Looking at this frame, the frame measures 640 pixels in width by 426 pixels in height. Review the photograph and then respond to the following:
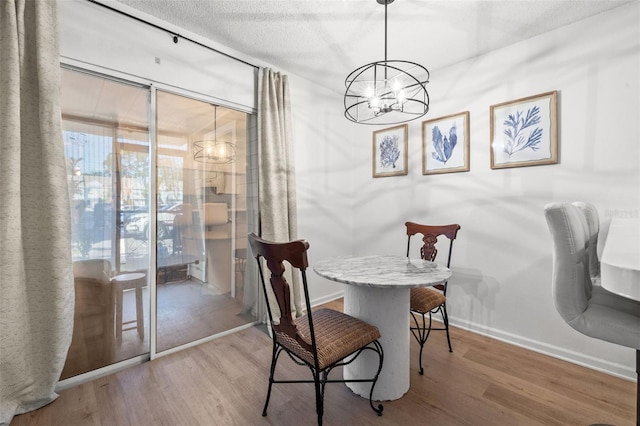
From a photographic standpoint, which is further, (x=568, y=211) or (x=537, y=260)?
(x=537, y=260)

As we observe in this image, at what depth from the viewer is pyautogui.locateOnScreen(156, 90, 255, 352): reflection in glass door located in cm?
223

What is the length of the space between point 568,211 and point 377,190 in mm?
2319

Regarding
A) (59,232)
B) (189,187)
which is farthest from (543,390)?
(59,232)

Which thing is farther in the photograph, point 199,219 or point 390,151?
point 390,151

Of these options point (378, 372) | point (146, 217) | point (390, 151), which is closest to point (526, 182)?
Result: point (390, 151)

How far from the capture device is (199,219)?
241 centimetres

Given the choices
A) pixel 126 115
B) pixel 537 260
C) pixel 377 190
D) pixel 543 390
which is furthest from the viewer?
pixel 377 190

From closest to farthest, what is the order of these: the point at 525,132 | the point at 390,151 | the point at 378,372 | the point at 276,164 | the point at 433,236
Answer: the point at 378,372 < the point at 525,132 < the point at 433,236 < the point at 276,164 < the point at 390,151

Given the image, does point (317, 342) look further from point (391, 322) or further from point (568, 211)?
point (568, 211)

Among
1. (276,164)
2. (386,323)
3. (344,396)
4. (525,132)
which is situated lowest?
(344,396)

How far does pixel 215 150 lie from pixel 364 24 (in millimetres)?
1612

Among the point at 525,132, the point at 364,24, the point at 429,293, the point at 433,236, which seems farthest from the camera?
the point at 433,236

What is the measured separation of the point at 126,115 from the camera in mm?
2035

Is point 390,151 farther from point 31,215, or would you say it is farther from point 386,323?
point 31,215
